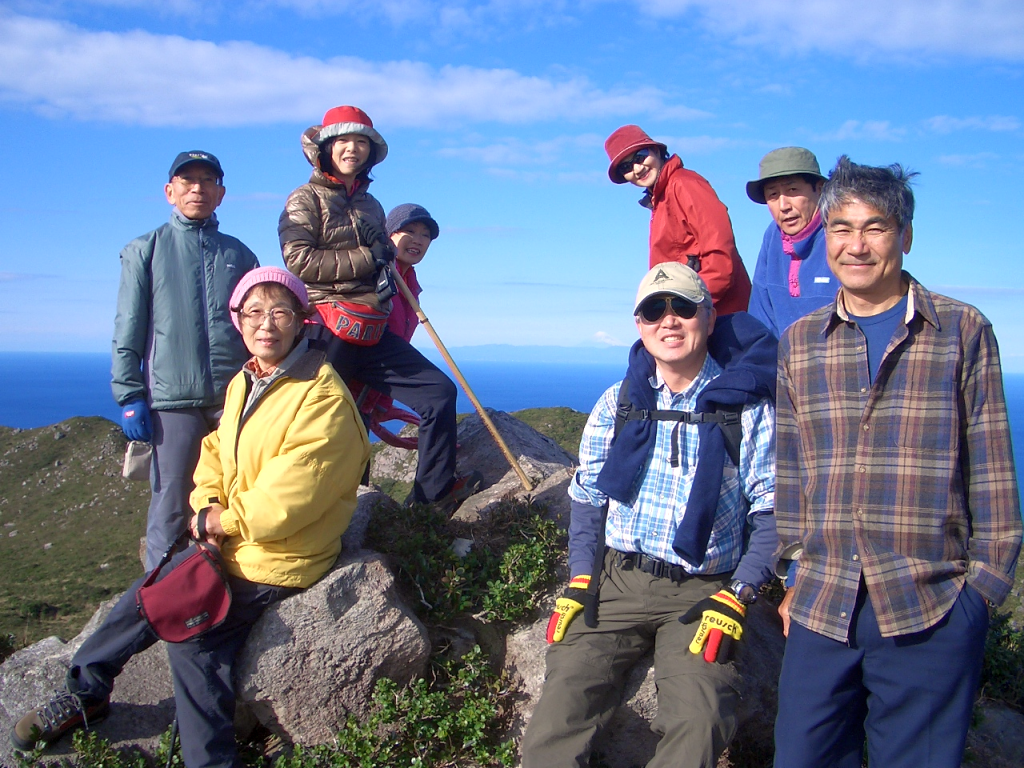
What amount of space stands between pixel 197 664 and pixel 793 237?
4611 millimetres

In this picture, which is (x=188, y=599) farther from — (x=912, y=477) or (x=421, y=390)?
(x=912, y=477)

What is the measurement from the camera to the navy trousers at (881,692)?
3.25 m

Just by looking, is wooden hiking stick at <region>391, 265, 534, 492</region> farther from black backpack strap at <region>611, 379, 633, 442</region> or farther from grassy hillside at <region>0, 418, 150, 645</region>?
grassy hillside at <region>0, 418, 150, 645</region>

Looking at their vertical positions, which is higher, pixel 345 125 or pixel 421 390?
pixel 345 125

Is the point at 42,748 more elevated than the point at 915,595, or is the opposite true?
the point at 915,595

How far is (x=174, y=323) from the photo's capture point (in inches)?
223

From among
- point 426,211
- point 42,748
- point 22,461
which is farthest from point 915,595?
point 22,461

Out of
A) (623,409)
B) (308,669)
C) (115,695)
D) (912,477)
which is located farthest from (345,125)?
(912,477)

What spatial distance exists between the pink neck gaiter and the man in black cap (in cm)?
391

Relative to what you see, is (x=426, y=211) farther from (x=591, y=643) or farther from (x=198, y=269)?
(x=591, y=643)

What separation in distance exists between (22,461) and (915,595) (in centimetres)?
1636

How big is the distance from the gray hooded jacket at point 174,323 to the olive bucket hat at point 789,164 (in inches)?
151

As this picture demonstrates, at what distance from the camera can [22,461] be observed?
1530cm

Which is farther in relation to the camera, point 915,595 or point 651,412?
point 651,412
